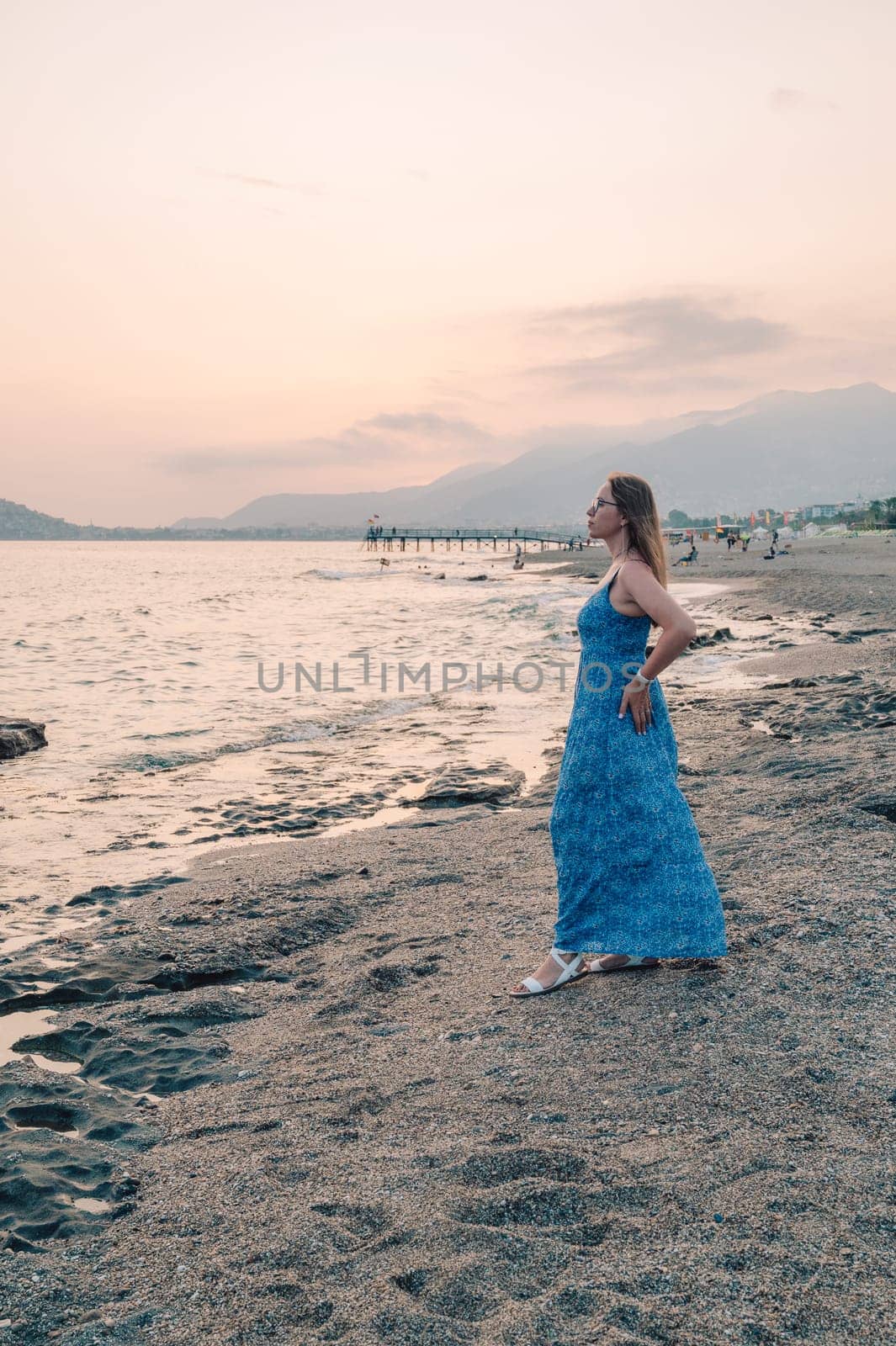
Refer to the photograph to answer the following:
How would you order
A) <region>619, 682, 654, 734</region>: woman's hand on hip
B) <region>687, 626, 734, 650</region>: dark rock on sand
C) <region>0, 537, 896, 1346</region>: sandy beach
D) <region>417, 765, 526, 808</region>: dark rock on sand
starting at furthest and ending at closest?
1. <region>687, 626, 734, 650</region>: dark rock on sand
2. <region>417, 765, 526, 808</region>: dark rock on sand
3. <region>619, 682, 654, 734</region>: woman's hand on hip
4. <region>0, 537, 896, 1346</region>: sandy beach

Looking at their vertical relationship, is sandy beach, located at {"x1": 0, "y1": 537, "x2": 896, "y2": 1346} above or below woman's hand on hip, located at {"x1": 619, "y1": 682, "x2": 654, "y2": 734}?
below

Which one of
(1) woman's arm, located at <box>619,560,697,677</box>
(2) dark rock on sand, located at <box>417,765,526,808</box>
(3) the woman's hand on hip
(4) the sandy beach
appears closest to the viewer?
(4) the sandy beach

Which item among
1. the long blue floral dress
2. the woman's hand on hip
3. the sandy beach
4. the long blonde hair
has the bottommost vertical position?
the sandy beach

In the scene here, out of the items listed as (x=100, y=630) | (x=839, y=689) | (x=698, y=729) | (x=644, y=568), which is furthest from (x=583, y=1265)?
(x=100, y=630)

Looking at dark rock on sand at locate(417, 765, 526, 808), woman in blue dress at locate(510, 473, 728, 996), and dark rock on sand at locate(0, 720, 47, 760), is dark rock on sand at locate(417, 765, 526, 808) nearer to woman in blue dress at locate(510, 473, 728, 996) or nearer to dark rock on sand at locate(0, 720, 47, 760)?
woman in blue dress at locate(510, 473, 728, 996)

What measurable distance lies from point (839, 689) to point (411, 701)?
5.28 metres

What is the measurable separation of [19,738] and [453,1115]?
8.14m

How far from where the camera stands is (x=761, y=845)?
520 cm

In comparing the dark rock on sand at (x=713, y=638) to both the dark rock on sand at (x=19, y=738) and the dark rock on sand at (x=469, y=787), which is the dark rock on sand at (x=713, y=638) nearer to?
the dark rock on sand at (x=469, y=787)

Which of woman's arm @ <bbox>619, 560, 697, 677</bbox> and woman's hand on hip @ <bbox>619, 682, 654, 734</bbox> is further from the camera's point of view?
woman's hand on hip @ <bbox>619, 682, 654, 734</bbox>

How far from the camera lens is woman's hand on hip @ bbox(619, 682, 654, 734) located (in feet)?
11.9

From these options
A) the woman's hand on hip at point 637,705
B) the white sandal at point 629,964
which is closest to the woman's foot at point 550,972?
the white sandal at point 629,964

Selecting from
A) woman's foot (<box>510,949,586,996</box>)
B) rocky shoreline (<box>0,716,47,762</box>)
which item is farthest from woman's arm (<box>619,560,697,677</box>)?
rocky shoreline (<box>0,716,47,762</box>)

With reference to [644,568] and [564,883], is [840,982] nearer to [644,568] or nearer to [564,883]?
[564,883]
